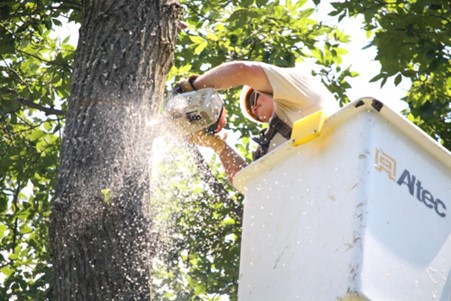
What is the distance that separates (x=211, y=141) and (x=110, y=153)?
87 cm

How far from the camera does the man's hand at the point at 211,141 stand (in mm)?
4430

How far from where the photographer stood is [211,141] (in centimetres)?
447

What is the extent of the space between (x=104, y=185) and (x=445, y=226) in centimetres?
115

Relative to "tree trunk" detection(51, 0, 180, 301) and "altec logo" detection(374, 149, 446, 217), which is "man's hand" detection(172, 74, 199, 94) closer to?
"tree trunk" detection(51, 0, 180, 301)

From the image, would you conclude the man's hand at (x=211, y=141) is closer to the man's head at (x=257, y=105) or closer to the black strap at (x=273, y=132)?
the man's head at (x=257, y=105)

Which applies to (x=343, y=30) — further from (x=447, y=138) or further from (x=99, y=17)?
(x=99, y=17)

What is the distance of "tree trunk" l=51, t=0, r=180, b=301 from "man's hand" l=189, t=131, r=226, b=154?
49cm

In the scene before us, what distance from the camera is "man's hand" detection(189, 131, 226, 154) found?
174 inches

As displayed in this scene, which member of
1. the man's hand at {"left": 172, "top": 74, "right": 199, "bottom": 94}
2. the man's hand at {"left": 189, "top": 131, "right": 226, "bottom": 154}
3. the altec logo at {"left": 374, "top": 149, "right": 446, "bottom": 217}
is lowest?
the man's hand at {"left": 189, "top": 131, "right": 226, "bottom": 154}

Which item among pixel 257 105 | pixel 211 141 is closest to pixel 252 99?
pixel 257 105

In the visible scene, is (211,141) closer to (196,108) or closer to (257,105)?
(257,105)

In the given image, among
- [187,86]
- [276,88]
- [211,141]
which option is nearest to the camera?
[276,88]

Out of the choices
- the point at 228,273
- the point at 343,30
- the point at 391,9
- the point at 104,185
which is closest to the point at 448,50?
the point at 391,9

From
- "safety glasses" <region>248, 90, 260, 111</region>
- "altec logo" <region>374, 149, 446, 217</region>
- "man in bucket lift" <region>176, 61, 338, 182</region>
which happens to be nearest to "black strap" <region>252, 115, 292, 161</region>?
"man in bucket lift" <region>176, 61, 338, 182</region>
